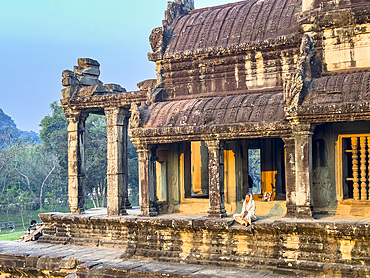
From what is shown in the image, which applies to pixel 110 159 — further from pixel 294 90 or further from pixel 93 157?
pixel 93 157

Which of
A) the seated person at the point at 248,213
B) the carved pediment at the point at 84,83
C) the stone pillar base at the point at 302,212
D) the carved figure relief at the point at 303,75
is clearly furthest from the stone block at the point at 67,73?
the stone pillar base at the point at 302,212

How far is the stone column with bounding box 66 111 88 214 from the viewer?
51.1ft

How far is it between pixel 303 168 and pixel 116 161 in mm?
5926

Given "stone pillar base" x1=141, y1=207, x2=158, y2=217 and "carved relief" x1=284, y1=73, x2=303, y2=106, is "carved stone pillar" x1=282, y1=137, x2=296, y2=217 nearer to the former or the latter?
"carved relief" x1=284, y1=73, x2=303, y2=106

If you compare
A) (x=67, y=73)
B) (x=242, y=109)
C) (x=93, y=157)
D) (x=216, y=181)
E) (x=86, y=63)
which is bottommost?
(x=216, y=181)

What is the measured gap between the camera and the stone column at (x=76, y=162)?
15.6 meters

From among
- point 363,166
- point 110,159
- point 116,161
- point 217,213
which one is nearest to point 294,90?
point 363,166

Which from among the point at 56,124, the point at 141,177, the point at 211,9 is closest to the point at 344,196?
the point at 141,177

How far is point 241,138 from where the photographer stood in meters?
12.1

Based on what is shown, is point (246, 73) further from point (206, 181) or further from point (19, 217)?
point (19, 217)

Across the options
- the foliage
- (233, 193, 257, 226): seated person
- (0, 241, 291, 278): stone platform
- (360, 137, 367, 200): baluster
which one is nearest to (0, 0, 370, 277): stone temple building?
(360, 137, 367, 200): baluster

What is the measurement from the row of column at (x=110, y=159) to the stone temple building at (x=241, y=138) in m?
0.04

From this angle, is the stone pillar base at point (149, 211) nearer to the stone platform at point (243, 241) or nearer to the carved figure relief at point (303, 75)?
the stone platform at point (243, 241)

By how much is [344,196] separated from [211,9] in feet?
22.0
